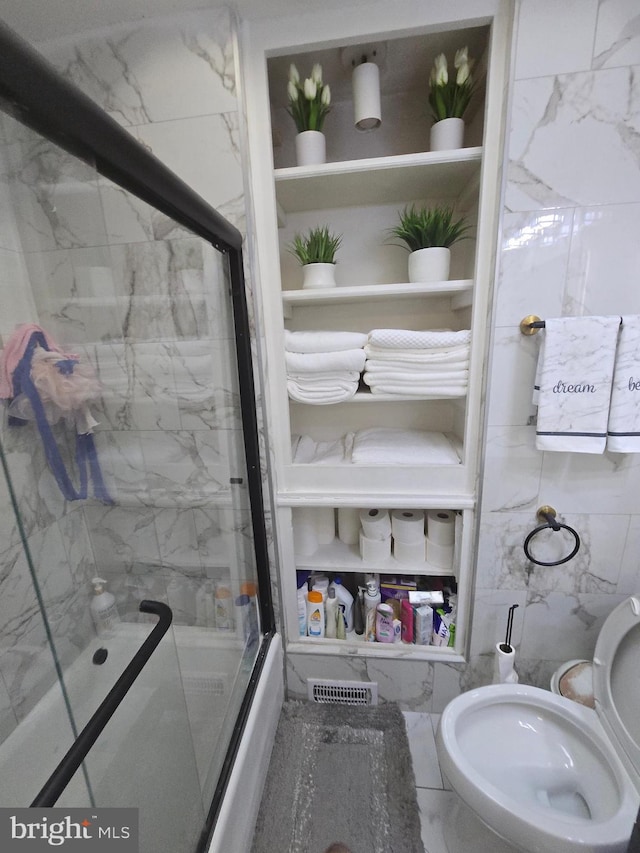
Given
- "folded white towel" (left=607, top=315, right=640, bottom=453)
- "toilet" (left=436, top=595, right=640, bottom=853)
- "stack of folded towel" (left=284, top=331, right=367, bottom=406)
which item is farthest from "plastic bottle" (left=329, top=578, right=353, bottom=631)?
"folded white towel" (left=607, top=315, right=640, bottom=453)

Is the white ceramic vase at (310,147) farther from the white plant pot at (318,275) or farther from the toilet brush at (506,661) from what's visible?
Result: the toilet brush at (506,661)

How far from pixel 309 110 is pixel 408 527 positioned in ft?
4.35

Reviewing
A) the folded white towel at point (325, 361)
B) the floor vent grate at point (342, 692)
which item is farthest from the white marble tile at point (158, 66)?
the floor vent grate at point (342, 692)

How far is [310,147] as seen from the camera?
→ 1042mm

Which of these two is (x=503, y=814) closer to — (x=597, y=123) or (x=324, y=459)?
(x=324, y=459)

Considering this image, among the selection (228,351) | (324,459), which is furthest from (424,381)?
(228,351)

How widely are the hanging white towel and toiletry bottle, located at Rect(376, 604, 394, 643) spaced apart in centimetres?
80

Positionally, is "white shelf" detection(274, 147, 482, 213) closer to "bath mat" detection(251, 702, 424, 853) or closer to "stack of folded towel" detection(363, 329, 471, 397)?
"stack of folded towel" detection(363, 329, 471, 397)

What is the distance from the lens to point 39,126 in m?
0.50

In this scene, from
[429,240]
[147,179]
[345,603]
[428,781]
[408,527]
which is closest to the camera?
[147,179]

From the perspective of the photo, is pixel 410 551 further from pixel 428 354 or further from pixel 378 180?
pixel 378 180

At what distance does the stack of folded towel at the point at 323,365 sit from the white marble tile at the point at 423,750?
124 centimetres

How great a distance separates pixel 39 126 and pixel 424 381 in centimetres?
97

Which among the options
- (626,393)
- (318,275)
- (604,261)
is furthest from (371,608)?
(604,261)
